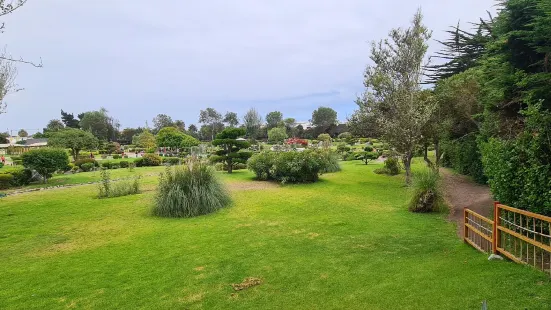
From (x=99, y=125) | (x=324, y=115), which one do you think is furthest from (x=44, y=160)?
(x=324, y=115)

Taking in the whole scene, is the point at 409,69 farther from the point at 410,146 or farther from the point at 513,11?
the point at 513,11

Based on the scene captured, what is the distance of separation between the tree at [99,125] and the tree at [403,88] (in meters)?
56.4

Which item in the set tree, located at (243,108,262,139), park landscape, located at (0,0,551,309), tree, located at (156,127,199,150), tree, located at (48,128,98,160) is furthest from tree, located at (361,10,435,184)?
tree, located at (243,108,262,139)

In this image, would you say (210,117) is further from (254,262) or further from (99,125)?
(254,262)

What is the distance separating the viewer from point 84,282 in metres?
4.77

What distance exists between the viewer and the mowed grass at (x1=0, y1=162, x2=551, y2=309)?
12.8ft

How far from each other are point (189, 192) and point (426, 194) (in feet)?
20.0

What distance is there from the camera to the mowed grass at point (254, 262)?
3896mm

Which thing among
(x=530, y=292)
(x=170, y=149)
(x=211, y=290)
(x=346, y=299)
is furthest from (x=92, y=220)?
(x=170, y=149)

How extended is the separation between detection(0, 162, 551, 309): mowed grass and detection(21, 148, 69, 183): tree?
590 cm

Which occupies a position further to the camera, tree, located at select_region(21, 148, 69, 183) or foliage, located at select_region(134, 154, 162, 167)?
foliage, located at select_region(134, 154, 162, 167)

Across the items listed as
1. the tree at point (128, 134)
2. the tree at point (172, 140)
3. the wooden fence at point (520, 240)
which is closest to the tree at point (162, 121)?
the tree at point (128, 134)

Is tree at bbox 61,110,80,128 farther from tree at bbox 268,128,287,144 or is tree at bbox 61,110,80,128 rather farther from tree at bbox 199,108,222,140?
tree at bbox 268,128,287,144

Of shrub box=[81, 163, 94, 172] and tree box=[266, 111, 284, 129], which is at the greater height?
tree box=[266, 111, 284, 129]
